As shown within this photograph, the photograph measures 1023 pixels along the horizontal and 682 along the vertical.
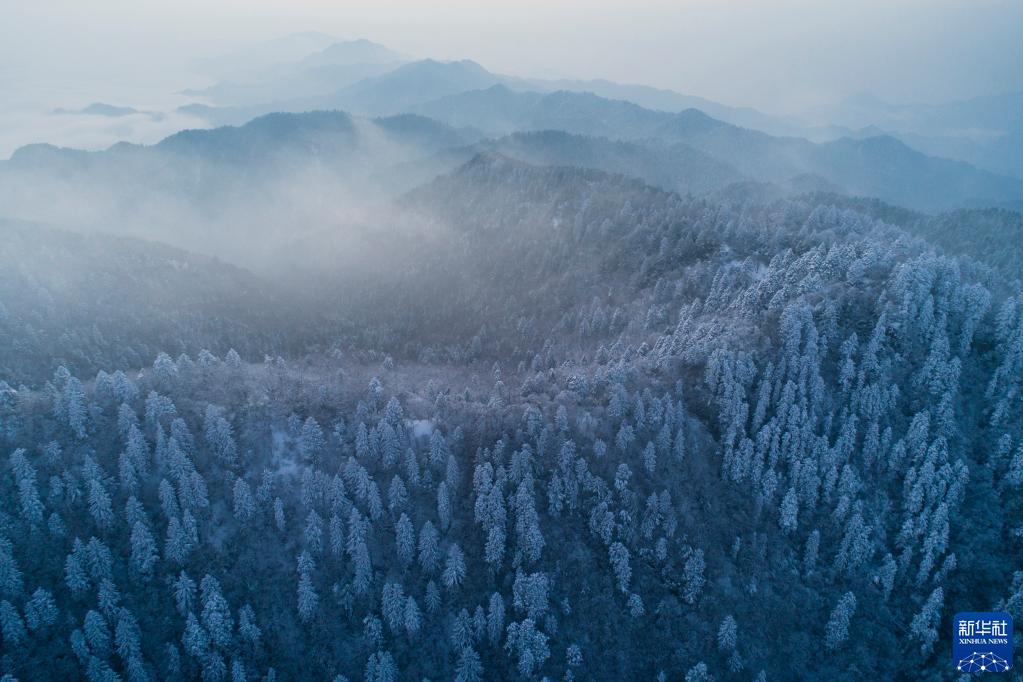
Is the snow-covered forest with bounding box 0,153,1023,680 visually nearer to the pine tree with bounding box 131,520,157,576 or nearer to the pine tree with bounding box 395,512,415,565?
the pine tree with bounding box 395,512,415,565

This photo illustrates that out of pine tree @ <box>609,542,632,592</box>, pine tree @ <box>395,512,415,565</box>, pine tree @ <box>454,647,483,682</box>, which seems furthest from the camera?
pine tree @ <box>609,542,632,592</box>

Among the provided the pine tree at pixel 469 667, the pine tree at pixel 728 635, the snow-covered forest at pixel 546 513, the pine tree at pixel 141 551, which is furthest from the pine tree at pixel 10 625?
the pine tree at pixel 728 635

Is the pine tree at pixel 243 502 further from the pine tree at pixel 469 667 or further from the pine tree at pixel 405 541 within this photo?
the pine tree at pixel 469 667

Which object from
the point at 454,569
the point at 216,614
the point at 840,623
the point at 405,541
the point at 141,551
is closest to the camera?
the point at 216,614

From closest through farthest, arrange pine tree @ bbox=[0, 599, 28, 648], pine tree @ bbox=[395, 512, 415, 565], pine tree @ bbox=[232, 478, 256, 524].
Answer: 1. pine tree @ bbox=[0, 599, 28, 648]
2. pine tree @ bbox=[232, 478, 256, 524]
3. pine tree @ bbox=[395, 512, 415, 565]

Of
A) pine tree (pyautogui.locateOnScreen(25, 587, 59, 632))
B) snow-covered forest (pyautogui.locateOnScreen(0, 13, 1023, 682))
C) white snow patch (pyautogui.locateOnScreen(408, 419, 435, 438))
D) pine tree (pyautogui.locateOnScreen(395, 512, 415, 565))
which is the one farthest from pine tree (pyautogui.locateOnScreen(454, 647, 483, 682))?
pine tree (pyautogui.locateOnScreen(25, 587, 59, 632))

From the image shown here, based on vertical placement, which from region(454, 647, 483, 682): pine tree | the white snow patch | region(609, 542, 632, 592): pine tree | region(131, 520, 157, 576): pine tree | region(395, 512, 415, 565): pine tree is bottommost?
region(454, 647, 483, 682): pine tree

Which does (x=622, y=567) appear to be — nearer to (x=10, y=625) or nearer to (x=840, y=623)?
(x=840, y=623)

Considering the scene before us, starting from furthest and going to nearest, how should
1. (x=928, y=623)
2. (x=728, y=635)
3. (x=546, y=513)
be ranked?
(x=546, y=513), (x=928, y=623), (x=728, y=635)

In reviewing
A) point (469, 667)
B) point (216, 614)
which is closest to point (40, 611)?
point (216, 614)

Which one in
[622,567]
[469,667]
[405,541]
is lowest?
[469,667]

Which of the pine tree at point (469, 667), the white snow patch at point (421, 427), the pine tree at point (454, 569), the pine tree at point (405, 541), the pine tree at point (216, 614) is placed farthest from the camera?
the white snow patch at point (421, 427)

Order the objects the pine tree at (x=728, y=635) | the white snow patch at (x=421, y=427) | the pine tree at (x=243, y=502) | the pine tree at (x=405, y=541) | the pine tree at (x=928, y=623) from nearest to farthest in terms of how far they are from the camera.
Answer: the pine tree at (x=728, y=635) → the pine tree at (x=243, y=502) → the pine tree at (x=405, y=541) → the pine tree at (x=928, y=623) → the white snow patch at (x=421, y=427)

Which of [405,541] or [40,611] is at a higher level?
[40,611]
